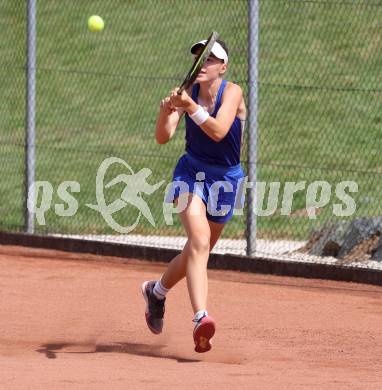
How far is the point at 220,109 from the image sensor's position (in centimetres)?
661

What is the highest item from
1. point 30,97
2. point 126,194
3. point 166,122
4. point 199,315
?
point 30,97

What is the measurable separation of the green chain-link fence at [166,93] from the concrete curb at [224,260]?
274 millimetres

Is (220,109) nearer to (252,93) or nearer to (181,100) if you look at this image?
(181,100)

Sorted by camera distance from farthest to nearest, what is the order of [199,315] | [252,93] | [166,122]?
[252,93] → [166,122] → [199,315]

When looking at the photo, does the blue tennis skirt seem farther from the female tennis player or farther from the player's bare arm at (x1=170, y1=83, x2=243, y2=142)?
the player's bare arm at (x1=170, y1=83, x2=243, y2=142)

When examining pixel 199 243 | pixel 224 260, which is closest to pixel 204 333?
pixel 199 243

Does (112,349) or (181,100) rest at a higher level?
(181,100)

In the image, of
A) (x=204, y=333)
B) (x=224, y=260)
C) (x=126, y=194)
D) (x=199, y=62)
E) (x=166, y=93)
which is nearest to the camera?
(x=204, y=333)

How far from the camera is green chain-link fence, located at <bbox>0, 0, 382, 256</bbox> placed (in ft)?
42.5

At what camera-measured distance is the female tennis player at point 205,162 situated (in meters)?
6.55

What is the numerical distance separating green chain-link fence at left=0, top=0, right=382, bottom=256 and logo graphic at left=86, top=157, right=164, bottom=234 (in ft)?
0.29

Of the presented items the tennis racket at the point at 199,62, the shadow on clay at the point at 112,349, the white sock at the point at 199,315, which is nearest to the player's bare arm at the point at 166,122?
the tennis racket at the point at 199,62

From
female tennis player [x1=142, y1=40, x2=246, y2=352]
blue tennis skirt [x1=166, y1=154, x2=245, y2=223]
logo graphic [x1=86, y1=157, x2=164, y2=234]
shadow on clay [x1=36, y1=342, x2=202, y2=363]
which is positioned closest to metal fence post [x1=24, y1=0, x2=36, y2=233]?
logo graphic [x1=86, y1=157, x2=164, y2=234]

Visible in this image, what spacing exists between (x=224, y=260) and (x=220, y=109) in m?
3.88
